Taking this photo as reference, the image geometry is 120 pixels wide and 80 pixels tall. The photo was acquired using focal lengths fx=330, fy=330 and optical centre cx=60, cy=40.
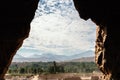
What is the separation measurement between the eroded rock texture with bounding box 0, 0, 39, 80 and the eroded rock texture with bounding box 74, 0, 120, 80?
370cm

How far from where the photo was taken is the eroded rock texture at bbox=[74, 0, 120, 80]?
22.6m

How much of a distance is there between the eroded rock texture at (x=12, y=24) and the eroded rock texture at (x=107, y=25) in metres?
3.70

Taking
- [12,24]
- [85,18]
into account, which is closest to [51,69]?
[85,18]

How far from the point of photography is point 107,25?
22.9m

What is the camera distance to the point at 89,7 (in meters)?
23.2

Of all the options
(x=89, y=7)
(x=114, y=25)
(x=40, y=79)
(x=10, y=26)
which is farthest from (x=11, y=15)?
(x=40, y=79)

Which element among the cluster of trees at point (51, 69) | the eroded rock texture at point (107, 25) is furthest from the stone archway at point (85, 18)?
the cluster of trees at point (51, 69)

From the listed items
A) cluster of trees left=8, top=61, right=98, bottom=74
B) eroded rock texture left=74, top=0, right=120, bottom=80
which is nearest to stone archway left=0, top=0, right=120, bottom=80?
eroded rock texture left=74, top=0, right=120, bottom=80

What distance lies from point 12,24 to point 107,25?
6544 millimetres

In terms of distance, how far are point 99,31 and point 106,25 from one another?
1885 millimetres

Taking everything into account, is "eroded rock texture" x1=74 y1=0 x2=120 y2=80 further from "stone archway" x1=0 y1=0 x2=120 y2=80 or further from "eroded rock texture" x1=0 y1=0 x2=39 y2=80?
"eroded rock texture" x1=0 y1=0 x2=39 y2=80

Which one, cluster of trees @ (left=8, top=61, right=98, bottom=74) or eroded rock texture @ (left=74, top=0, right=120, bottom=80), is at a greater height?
eroded rock texture @ (left=74, top=0, right=120, bottom=80)

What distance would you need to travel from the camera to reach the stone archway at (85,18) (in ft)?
71.7

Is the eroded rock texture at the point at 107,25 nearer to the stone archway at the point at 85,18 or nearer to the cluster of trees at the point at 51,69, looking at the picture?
the stone archway at the point at 85,18
